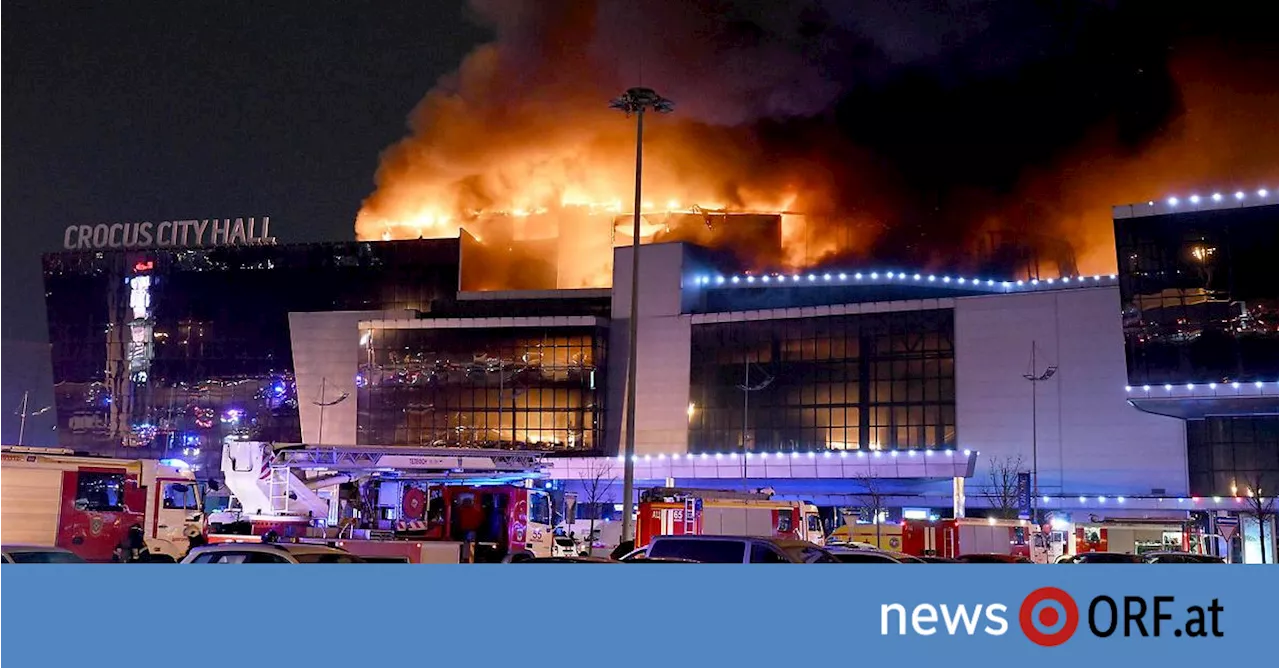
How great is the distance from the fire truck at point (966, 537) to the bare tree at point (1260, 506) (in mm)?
12455

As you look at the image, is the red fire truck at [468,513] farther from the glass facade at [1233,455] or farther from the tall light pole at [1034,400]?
the glass facade at [1233,455]

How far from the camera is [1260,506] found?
194 ft

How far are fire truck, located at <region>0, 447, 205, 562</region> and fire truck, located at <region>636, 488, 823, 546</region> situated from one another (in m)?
13.9

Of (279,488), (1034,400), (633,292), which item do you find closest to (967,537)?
(633,292)

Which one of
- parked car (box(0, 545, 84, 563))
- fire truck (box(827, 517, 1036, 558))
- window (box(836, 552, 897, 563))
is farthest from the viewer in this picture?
fire truck (box(827, 517, 1036, 558))

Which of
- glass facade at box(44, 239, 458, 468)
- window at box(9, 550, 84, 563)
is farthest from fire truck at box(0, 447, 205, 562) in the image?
glass facade at box(44, 239, 458, 468)

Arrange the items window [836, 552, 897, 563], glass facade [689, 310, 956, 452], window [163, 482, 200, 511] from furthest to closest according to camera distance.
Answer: glass facade [689, 310, 956, 452], window [163, 482, 200, 511], window [836, 552, 897, 563]

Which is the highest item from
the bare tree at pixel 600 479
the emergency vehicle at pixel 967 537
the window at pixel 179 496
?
the bare tree at pixel 600 479

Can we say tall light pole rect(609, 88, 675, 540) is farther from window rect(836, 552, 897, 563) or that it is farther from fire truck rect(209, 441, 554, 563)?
window rect(836, 552, 897, 563)

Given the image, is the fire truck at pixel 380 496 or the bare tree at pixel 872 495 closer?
the fire truck at pixel 380 496

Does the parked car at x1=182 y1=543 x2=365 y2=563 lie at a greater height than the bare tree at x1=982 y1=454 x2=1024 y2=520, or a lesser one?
lesser

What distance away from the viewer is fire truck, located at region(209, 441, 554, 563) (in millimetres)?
34688

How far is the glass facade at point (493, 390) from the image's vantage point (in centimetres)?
8544
